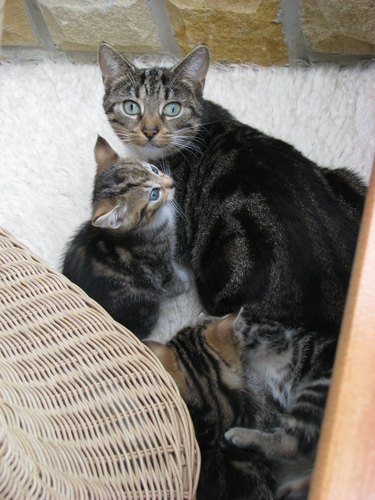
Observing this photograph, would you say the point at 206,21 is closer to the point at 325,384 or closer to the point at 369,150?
the point at 369,150

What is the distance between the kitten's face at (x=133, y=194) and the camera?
1.47 m

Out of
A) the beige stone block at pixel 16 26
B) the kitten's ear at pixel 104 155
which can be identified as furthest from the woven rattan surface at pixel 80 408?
the beige stone block at pixel 16 26

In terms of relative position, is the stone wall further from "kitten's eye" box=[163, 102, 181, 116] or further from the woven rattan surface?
the woven rattan surface

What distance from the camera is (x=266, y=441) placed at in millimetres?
1188

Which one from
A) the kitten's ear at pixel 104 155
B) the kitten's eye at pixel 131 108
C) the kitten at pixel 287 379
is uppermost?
the kitten's eye at pixel 131 108

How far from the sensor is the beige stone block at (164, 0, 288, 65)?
6.80 feet

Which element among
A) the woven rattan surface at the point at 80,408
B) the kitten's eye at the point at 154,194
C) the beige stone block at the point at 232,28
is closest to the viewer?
the woven rattan surface at the point at 80,408

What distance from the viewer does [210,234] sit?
1.46m

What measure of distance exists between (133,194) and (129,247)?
13 cm

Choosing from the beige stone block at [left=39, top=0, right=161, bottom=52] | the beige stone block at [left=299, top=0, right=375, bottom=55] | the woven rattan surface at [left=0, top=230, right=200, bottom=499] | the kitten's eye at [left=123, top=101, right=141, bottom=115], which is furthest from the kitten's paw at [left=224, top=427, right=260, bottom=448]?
the beige stone block at [left=39, top=0, right=161, bottom=52]

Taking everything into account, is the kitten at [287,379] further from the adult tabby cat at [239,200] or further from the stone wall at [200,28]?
the stone wall at [200,28]

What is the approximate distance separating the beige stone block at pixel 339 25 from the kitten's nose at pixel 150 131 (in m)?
0.71

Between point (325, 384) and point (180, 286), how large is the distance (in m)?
0.60

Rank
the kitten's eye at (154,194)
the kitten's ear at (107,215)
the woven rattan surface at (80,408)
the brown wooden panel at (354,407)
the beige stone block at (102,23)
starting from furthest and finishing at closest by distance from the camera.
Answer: the beige stone block at (102,23), the kitten's eye at (154,194), the kitten's ear at (107,215), the woven rattan surface at (80,408), the brown wooden panel at (354,407)
